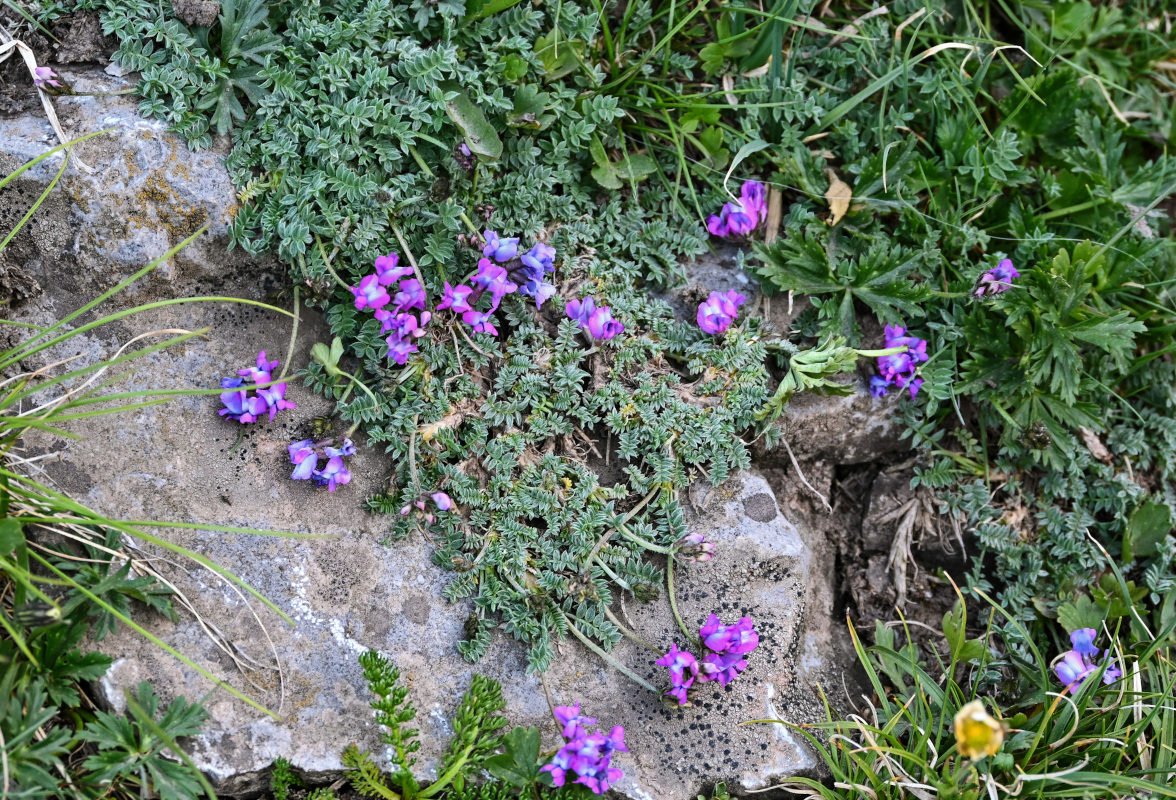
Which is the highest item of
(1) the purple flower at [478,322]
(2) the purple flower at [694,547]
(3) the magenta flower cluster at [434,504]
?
(1) the purple flower at [478,322]

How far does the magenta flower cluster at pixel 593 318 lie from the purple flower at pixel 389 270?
2.06 feet

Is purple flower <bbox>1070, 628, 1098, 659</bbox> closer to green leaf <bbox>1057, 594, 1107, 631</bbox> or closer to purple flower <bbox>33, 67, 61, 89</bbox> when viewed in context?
green leaf <bbox>1057, 594, 1107, 631</bbox>

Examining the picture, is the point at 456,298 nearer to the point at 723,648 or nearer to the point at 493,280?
the point at 493,280

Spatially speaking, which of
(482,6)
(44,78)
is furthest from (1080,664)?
(44,78)

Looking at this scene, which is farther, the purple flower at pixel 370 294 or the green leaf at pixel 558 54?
the green leaf at pixel 558 54

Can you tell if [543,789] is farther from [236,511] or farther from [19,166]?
[19,166]

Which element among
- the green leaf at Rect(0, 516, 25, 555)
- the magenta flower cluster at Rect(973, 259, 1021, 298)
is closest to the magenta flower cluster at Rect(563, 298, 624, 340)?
the magenta flower cluster at Rect(973, 259, 1021, 298)

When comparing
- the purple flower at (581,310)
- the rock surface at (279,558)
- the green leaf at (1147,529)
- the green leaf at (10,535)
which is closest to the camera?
the green leaf at (10,535)

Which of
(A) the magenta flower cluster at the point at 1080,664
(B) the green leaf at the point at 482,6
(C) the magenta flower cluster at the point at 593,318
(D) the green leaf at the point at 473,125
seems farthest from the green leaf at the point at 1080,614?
(B) the green leaf at the point at 482,6

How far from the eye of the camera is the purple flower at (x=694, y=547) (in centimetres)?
315

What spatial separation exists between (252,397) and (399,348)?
1.80 feet

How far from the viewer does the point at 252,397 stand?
308 centimetres

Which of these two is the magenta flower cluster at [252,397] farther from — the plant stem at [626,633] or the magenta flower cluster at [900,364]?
the magenta flower cluster at [900,364]

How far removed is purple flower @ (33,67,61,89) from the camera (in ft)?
10.00
